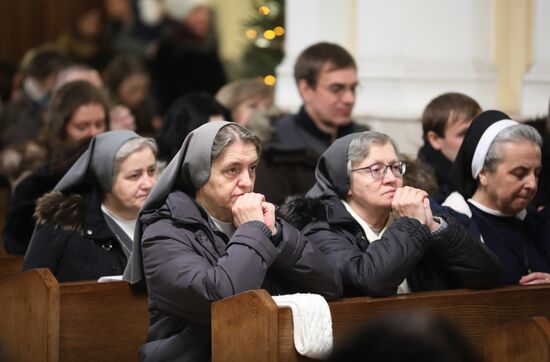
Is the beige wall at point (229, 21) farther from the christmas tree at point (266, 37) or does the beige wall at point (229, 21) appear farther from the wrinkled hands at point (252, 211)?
the wrinkled hands at point (252, 211)

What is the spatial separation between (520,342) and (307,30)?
4.77m

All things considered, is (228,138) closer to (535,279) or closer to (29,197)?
(535,279)

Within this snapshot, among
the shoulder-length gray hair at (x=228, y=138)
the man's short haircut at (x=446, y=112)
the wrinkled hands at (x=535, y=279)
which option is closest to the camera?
the shoulder-length gray hair at (x=228, y=138)

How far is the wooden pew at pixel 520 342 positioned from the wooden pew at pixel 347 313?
0.41m

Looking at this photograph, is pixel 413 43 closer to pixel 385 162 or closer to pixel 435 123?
pixel 435 123

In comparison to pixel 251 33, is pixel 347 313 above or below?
below

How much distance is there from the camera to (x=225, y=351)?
4191 millimetres

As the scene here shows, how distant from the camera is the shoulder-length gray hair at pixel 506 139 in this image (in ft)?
17.0

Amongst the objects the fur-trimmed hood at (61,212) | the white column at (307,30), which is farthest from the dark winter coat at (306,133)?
the fur-trimmed hood at (61,212)

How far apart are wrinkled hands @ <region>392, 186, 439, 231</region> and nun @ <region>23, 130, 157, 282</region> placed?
4.43 ft

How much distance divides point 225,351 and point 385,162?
3.65 feet

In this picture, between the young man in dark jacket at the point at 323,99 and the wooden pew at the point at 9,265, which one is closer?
the wooden pew at the point at 9,265

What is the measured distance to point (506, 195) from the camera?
520 cm

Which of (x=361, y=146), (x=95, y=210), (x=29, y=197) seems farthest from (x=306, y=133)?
(x=361, y=146)
